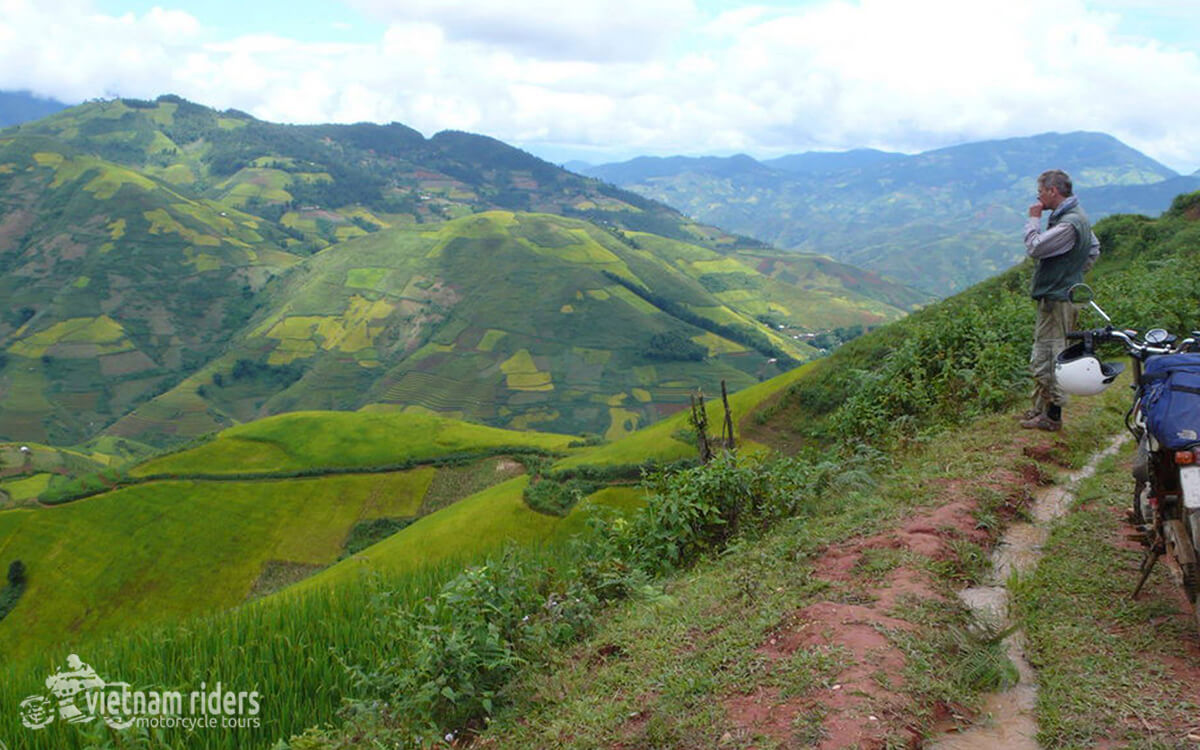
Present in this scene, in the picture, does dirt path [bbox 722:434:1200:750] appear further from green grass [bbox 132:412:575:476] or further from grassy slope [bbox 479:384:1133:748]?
green grass [bbox 132:412:575:476]

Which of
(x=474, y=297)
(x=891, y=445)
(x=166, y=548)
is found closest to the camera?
(x=891, y=445)

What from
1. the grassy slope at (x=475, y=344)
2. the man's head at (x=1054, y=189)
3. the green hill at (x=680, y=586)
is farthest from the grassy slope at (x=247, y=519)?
the grassy slope at (x=475, y=344)

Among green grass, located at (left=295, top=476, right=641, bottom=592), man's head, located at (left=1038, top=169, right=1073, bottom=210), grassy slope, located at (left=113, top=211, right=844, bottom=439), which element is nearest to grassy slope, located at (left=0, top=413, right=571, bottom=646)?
green grass, located at (left=295, top=476, right=641, bottom=592)

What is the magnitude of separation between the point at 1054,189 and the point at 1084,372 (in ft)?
10.4

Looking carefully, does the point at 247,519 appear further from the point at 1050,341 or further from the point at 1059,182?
the point at 1059,182

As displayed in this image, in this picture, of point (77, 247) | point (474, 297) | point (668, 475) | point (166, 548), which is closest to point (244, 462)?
point (166, 548)

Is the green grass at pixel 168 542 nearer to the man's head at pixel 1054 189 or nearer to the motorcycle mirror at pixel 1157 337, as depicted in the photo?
the man's head at pixel 1054 189

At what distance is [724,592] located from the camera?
5488 millimetres

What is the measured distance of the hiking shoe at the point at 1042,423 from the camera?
26.7ft

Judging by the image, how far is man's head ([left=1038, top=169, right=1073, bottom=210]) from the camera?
7.39m

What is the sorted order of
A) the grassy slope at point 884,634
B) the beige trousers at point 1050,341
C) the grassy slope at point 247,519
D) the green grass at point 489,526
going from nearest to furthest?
Result: the grassy slope at point 884,634 → the beige trousers at point 1050,341 → the green grass at point 489,526 → the grassy slope at point 247,519

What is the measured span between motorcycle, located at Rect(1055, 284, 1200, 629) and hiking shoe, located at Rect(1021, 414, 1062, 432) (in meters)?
2.97

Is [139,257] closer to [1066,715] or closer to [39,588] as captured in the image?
[39,588]

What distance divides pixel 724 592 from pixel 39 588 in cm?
6171
